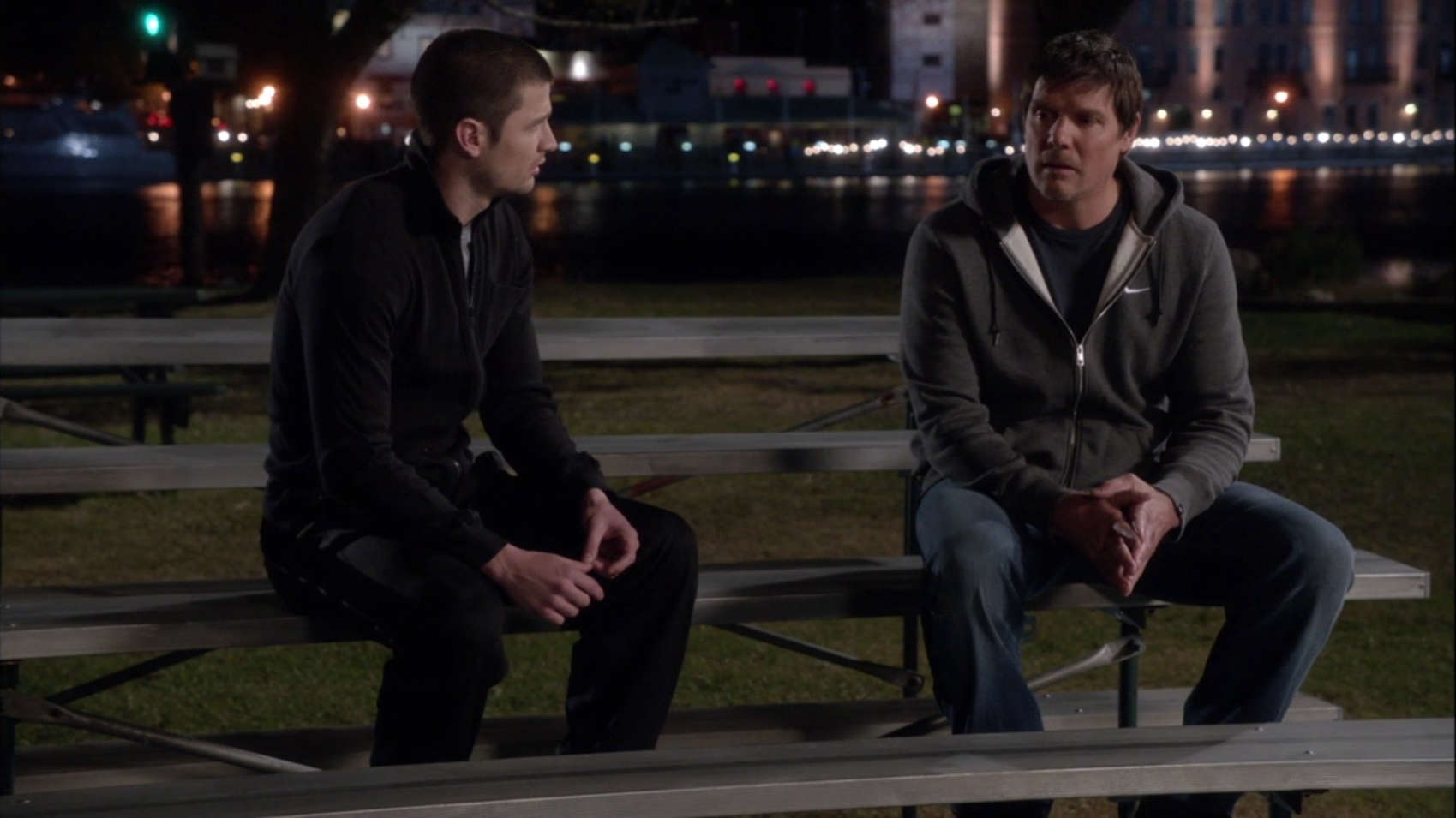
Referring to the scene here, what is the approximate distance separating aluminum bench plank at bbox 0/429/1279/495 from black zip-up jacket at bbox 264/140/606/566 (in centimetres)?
78

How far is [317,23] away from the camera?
17.7 meters

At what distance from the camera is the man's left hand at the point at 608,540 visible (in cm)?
→ 351

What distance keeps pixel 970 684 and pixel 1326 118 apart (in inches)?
4985

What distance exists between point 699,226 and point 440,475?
31.1 m

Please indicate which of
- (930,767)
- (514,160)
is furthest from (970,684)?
(514,160)

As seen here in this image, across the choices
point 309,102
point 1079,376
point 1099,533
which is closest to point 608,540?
point 1099,533

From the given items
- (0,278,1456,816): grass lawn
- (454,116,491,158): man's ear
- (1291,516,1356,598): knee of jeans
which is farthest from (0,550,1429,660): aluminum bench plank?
(0,278,1456,816): grass lawn

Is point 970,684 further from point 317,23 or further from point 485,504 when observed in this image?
point 317,23

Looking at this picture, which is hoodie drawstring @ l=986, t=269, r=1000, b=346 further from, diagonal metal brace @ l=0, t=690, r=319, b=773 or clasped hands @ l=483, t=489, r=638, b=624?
diagonal metal brace @ l=0, t=690, r=319, b=773

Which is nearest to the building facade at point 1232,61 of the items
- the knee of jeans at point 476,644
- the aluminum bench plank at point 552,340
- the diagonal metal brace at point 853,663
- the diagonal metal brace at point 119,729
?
the aluminum bench plank at point 552,340

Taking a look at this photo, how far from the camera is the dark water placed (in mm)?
24016

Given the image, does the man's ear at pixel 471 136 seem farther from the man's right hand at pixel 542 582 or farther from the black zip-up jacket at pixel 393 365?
the man's right hand at pixel 542 582

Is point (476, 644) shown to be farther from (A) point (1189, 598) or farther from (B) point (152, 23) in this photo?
(B) point (152, 23)

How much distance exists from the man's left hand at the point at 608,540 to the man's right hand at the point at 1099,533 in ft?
2.50
